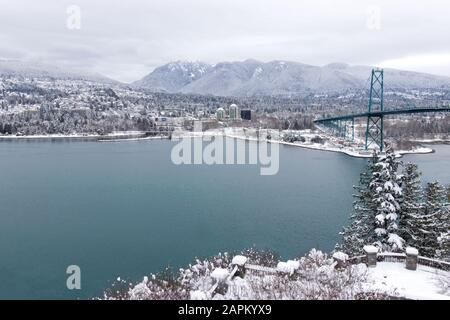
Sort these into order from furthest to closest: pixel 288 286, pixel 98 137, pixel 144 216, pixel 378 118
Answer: pixel 98 137
pixel 378 118
pixel 144 216
pixel 288 286

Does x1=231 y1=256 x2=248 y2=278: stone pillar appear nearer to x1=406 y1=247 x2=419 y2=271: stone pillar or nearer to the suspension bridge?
x1=406 y1=247 x2=419 y2=271: stone pillar

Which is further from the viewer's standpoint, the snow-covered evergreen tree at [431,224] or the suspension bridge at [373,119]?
the suspension bridge at [373,119]

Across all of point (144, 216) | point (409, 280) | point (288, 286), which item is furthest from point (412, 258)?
point (144, 216)

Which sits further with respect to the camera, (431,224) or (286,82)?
(286,82)

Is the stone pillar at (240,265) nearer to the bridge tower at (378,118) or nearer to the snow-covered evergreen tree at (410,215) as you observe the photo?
the snow-covered evergreen tree at (410,215)

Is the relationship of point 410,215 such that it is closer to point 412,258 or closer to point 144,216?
point 412,258

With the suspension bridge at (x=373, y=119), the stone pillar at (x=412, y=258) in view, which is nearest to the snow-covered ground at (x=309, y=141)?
the suspension bridge at (x=373, y=119)
